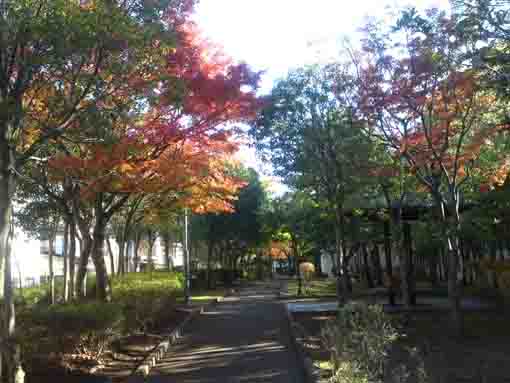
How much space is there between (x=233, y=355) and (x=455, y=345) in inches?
180

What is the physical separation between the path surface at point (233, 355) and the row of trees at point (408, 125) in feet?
12.9

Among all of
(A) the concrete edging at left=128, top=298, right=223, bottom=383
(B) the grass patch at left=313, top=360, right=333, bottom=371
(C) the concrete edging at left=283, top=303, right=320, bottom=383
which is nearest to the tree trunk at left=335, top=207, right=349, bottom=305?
(C) the concrete edging at left=283, top=303, right=320, bottom=383

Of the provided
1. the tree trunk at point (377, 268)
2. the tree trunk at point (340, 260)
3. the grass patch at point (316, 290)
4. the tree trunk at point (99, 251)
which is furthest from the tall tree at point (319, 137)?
the tree trunk at point (377, 268)

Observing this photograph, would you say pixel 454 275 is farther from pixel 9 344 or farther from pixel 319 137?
pixel 9 344

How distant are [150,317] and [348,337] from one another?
295 inches

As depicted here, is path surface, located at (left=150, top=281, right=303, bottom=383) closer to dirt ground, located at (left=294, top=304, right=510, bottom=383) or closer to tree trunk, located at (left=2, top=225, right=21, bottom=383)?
dirt ground, located at (left=294, top=304, right=510, bottom=383)

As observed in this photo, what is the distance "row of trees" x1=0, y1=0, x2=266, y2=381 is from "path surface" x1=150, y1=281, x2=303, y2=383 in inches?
118

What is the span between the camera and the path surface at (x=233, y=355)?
941 cm

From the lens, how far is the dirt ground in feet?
28.1

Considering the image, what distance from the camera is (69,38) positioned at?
302 inches

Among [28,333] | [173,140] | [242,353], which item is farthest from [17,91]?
[242,353]

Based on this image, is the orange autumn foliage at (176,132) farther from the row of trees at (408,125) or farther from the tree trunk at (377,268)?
the tree trunk at (377,268)

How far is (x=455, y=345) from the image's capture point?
1128 centimetres

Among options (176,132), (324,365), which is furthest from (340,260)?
(324,365)
